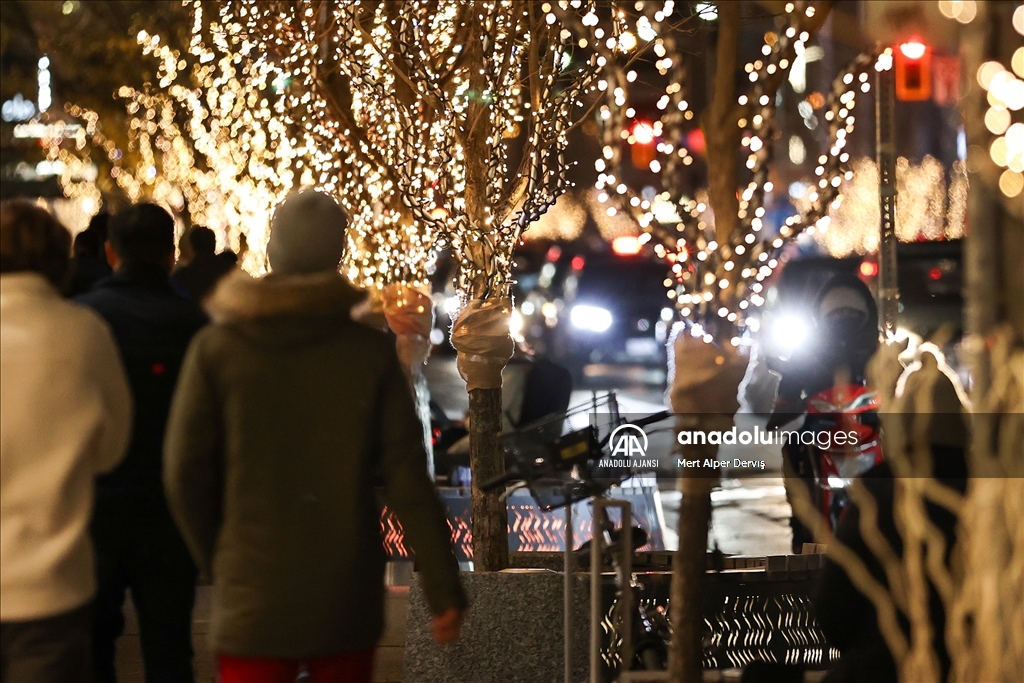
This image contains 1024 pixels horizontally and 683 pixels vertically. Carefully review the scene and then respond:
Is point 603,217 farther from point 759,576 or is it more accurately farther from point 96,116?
point 759,576

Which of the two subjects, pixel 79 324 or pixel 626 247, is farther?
pixel 626 247

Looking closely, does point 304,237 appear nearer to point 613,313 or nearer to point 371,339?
point 371,339

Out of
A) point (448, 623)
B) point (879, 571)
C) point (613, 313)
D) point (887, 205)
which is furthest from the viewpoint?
point (613, 313)

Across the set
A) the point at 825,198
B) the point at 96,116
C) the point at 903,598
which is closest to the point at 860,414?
the point at 825,198

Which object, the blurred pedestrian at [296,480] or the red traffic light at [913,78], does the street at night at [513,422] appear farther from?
the red traffic light at [913,78]

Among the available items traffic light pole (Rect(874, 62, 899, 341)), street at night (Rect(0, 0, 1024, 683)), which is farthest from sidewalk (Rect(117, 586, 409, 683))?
traffic light pole (Rect(874, 62, 899, 341))

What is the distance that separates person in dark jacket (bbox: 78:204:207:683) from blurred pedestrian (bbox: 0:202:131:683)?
0.86 m

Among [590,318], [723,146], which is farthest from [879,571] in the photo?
[590,318]

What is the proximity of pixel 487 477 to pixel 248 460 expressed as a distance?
12.2ft

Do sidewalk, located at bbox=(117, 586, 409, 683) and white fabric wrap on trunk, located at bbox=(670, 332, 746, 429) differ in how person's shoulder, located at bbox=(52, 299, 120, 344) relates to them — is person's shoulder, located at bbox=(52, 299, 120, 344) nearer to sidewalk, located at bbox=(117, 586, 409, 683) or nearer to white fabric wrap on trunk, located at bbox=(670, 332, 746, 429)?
white fabric wrap on trunk, located at bbox=(670, 332, 746, 429)

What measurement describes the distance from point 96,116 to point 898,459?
25.6m

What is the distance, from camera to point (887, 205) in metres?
10.6

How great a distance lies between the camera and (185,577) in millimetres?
5211

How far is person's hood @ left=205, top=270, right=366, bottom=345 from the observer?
3.84 metres
